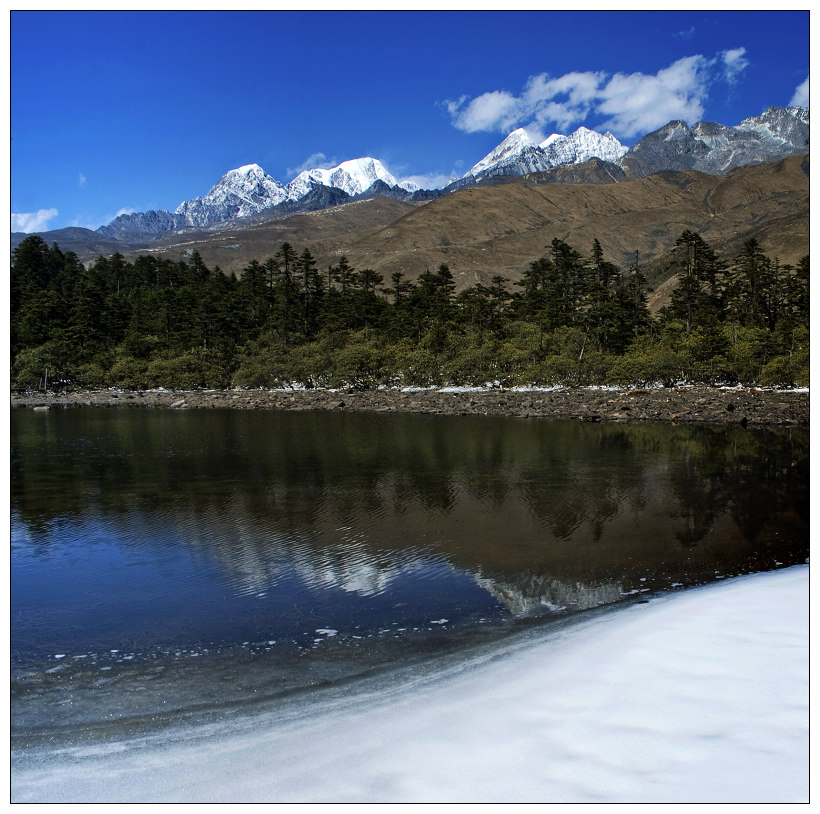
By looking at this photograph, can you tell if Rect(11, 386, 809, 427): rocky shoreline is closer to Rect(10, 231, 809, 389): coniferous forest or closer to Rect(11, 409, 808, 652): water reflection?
Rect(10, 231, 809, 389): coniferous forest

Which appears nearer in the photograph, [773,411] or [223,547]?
[223,547]

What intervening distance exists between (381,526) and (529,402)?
28.6 meters

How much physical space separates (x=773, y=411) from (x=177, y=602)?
31301 mm

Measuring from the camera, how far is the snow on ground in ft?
11.5

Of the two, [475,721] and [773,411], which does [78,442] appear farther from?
[773,411]

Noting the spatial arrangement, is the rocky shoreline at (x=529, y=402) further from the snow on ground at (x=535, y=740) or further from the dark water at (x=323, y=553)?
the snow on ground at (x=535, y=740)

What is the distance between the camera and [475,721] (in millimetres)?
4531

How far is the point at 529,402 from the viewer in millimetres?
39656

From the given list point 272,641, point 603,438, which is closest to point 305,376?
point 603,438

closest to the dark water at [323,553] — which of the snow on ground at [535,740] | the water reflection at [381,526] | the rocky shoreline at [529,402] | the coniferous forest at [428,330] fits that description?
the water reflection at [381,526]

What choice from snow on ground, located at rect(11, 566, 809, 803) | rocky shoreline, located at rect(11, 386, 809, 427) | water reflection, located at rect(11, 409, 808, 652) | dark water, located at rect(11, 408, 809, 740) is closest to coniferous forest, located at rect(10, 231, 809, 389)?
rocky shoreline, located at rect(11, 386, 809, 427)

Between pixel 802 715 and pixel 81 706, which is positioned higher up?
pixel 802 715

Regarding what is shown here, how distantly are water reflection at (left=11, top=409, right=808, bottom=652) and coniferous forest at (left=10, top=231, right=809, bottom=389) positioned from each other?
23260 millimetres
